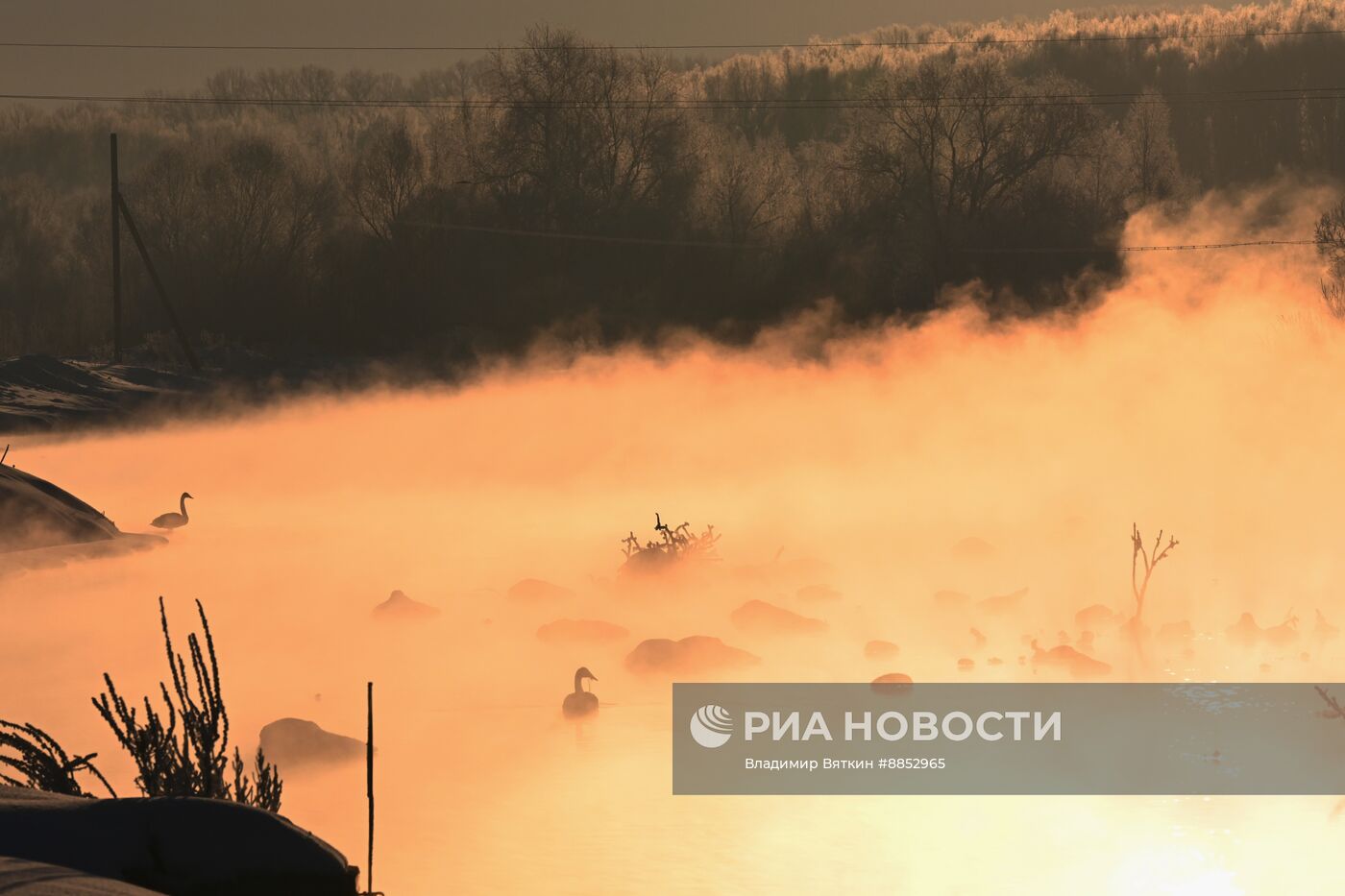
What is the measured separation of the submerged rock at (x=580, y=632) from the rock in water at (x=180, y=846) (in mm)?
12735

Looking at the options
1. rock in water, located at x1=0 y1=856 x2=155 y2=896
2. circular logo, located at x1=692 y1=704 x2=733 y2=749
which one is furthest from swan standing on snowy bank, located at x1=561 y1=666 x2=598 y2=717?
rock in water, located at x1=0 y1=856 x2=155 y2=896

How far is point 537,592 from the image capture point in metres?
Result: 21.8

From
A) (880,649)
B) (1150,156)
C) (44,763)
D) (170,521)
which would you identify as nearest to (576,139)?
(1150,156)

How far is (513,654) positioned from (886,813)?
611 cm

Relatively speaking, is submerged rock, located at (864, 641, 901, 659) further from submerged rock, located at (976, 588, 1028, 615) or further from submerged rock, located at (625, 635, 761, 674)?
submerged rock, located at (976, 588, 1028, 615)

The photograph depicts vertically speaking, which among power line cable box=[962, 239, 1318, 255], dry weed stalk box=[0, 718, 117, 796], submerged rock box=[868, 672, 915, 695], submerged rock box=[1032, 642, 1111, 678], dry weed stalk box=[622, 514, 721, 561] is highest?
power line cable box=[962, 239, 1318, 255]

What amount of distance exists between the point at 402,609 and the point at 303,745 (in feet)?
20.4

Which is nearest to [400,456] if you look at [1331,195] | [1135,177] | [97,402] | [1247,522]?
[97,402]

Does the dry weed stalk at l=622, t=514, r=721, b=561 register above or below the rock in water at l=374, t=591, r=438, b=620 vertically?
above

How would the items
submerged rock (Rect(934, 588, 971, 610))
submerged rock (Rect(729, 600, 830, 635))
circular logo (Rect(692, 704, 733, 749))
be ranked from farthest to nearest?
submerged rock (Rect(934, 588, 971, 610)) → submerged rock (Rect(729, 600, 830, 635)) → circular logo (Rect(692, 704, 733, 749))

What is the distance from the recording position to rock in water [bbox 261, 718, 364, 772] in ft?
46.4

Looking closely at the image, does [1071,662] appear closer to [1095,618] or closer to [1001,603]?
[1095,618]

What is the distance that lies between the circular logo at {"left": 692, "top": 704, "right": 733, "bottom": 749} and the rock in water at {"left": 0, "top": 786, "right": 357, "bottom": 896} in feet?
30.5

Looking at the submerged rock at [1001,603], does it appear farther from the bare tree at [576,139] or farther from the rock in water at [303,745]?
the bare tree at [576,139]
